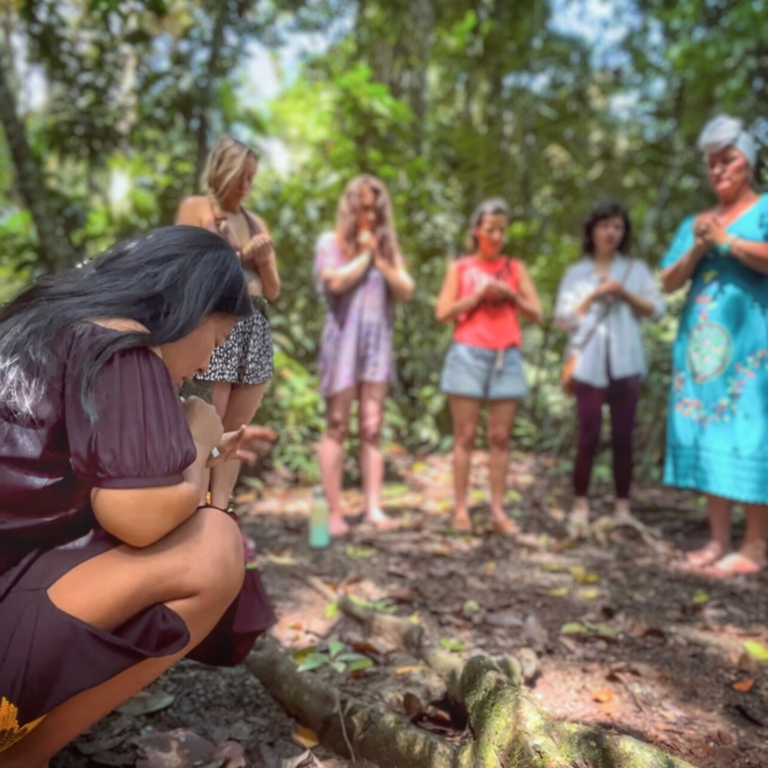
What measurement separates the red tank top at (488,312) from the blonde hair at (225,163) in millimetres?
1837

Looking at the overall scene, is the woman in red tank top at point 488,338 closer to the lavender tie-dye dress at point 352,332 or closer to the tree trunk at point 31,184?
the lavender tie-dye dress at point 352,332

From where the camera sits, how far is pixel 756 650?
8.55 feet

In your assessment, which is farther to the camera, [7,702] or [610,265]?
[610,265]

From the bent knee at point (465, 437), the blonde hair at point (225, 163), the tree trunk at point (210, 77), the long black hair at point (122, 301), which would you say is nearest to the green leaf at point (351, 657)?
the long black hair at point (122, 301)

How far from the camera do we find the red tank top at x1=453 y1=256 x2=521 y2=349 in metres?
4.04

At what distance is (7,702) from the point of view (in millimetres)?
1309

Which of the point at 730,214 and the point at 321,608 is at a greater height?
the point at 730,214

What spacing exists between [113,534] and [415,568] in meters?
2.19

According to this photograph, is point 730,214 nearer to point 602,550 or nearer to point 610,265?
point 610,265

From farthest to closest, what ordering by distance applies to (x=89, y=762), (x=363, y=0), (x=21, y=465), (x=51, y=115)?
(x=363, y=0) < (x=51, y=115) < (x=89, y=762) < (x=21, y=465)

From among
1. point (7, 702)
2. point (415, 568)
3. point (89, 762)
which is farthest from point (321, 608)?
point (7, 702)

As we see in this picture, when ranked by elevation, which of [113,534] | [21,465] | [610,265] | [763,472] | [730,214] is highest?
[730,214]

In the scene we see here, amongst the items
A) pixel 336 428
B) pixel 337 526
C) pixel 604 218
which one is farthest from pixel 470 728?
pixel 604 218

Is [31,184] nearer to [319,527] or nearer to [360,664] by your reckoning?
[319,527]
